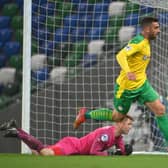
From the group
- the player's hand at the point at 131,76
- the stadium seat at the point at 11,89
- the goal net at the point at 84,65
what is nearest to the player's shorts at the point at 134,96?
the player's hand at the point at 131,76

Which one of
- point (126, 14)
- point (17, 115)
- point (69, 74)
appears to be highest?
point (126, 14)

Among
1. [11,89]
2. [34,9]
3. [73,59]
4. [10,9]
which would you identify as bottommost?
[11,89]

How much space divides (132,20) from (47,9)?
0.94 metres

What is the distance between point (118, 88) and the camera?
5.35m

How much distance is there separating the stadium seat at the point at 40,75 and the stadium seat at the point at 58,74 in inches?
2.6

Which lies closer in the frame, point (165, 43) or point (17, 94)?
point (165, 43)

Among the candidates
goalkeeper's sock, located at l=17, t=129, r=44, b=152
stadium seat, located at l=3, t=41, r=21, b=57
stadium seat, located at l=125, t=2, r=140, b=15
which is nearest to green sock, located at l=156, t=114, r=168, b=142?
goalkeeper's sock, located at l=17, t=129, r=44, b=152

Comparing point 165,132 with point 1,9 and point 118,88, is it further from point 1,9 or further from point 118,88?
point 1,9

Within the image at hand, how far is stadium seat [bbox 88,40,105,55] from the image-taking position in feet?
23.7

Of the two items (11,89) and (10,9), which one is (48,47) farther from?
(10,9)

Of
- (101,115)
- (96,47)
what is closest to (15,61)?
(96,47)

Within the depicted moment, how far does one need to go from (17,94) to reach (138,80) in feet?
10.6

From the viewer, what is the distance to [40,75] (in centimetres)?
703

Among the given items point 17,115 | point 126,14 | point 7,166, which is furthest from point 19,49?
point 7,166
